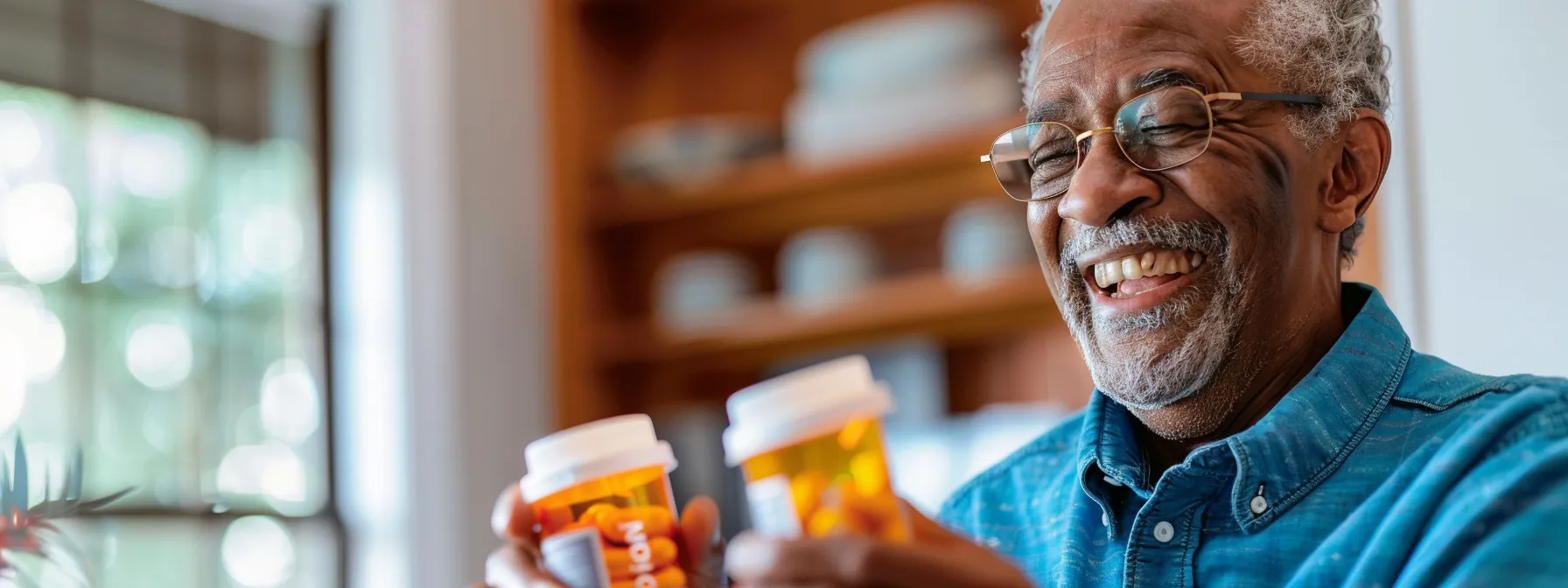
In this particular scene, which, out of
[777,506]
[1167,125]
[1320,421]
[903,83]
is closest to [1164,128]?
[1167,125]

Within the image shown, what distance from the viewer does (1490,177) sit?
126 cm

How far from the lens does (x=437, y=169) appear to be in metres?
2.54

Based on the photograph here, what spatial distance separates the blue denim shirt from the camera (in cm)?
83

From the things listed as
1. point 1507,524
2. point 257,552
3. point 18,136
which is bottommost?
point 257,552

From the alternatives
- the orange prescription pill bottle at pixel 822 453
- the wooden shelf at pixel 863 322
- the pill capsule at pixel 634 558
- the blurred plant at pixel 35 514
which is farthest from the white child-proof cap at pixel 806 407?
the wooden shelf at pixel 863 322

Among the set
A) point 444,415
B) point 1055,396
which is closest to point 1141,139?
point 1055,396

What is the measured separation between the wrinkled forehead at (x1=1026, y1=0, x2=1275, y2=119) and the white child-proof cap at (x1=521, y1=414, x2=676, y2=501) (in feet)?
1.41

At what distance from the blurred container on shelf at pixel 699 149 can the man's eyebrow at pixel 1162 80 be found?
1593 millimetres

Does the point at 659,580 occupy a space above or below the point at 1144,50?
below

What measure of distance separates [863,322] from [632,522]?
161 cm

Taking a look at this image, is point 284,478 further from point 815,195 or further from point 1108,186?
point 1108,186

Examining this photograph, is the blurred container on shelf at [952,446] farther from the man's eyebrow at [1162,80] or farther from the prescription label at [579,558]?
the prescription label at [579,558]

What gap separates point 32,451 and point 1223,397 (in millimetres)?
1623

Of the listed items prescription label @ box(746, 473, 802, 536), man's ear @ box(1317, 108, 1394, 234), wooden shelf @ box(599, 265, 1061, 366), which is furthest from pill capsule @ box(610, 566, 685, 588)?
wooden shelf @ box(599, 265, 1061, 366)
